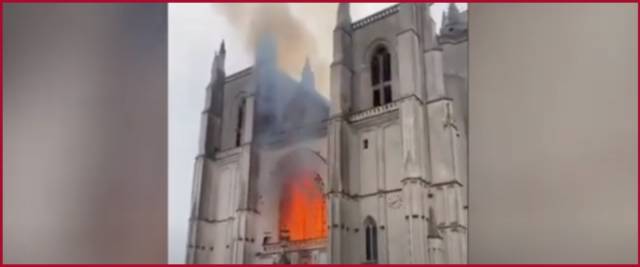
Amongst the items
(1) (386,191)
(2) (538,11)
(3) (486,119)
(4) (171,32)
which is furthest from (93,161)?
(2) (538,11)

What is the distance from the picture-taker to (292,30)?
2301mm

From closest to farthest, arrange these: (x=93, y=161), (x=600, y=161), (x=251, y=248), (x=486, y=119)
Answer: (x=600, y=161), (x=486, y=119), (x=251, y=248), (x=93, y=161)

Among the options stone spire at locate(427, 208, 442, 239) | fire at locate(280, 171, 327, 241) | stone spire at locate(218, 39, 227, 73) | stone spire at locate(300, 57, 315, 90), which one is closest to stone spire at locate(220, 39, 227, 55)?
stone spire at locate(218, 39, 227, 73)

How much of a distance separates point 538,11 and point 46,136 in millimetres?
1864

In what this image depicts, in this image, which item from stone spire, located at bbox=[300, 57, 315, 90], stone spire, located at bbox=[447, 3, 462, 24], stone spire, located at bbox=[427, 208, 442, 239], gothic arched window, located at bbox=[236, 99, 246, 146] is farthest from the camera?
gothic arched window, located at bbox=[236, 99, 246, 146]

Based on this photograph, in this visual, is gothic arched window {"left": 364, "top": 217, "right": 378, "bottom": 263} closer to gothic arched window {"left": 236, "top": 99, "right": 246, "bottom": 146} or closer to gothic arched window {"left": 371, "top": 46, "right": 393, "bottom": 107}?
gothic arched window {"left": 371, "top": 46, "right": 393, "bottom": 107}

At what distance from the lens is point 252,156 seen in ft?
7.55

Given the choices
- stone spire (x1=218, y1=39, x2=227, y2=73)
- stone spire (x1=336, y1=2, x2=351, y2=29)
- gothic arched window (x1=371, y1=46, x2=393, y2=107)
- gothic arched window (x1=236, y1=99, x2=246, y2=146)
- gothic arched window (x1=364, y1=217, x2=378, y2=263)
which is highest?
stone spire (x1=336, y1=2, x2=351, y2=29)

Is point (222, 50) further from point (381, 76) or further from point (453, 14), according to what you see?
point (453, 14)

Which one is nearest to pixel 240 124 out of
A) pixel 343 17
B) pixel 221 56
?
pixel 221 56

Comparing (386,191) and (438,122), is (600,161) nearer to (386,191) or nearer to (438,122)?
(438,122)

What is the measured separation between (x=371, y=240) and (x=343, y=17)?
0.79m

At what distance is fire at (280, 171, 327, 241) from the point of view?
84.8 inches

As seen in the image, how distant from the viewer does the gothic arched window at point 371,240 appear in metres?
2.07
